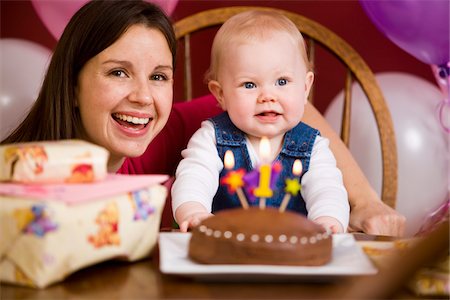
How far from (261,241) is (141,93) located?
2.47 ft

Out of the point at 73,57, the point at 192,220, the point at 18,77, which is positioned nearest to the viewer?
the point at 192,220

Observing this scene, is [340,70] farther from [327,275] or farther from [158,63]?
[327,275]

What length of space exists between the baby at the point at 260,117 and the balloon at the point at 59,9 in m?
0.65

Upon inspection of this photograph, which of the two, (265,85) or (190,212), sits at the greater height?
(265,85)

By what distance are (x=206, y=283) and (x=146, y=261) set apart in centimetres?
14

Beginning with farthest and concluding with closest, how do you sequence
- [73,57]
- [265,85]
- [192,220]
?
[73,57] → [265,85] → [192,220]

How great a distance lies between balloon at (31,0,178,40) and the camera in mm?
1977

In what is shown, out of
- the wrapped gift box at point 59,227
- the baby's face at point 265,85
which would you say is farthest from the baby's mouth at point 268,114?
the wrapped gift box at point 59,227

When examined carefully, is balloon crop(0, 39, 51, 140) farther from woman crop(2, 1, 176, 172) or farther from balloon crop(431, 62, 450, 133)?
balloon crop(431, 62, 450, 133)

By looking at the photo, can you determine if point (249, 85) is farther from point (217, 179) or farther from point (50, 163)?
point (50, 163)

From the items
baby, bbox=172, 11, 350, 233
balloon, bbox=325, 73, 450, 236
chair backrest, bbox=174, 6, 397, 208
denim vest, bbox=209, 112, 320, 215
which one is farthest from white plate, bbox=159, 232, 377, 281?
balloon, bbox=325, 73, 450, 236

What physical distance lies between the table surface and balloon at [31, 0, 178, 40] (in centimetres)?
130

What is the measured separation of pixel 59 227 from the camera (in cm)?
76

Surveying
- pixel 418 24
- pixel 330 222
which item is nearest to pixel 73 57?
pixel 330 222
